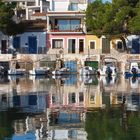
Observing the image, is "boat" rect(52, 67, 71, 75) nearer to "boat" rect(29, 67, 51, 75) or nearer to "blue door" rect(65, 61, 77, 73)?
"boat" rect(29, 67, 51, 75)

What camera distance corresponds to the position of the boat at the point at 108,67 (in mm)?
76812

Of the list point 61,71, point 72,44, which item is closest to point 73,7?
point 72,44

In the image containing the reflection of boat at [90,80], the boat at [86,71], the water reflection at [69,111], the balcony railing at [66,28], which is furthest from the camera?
the balcony railing at [66,28]

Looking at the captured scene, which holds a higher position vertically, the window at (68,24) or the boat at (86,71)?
the window at (68,24)

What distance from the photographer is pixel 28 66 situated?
79.4m

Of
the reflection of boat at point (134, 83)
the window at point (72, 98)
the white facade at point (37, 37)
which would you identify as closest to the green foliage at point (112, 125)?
the window at point (72, 98)

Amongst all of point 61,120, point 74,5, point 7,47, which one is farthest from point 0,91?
point 74,5

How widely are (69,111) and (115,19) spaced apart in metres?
41.1

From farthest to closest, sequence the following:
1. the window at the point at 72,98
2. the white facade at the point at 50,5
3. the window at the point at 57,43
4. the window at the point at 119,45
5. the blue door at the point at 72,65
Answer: the white facade at the point at 50,5
the window at the point at 57,43
the window at the point at 119,45
the blue door at the point at 72,65
the window at the point at 72,98

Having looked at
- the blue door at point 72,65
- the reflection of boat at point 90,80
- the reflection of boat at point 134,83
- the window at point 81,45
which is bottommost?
the reflection of boat at point 134,83

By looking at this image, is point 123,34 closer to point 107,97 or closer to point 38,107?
point 107,97

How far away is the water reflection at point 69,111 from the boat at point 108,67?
1657 centimetres

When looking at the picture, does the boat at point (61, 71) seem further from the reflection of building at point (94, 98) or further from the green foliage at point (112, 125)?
the green foliage at point (112, 125)

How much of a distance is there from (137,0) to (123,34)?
4676 mm
